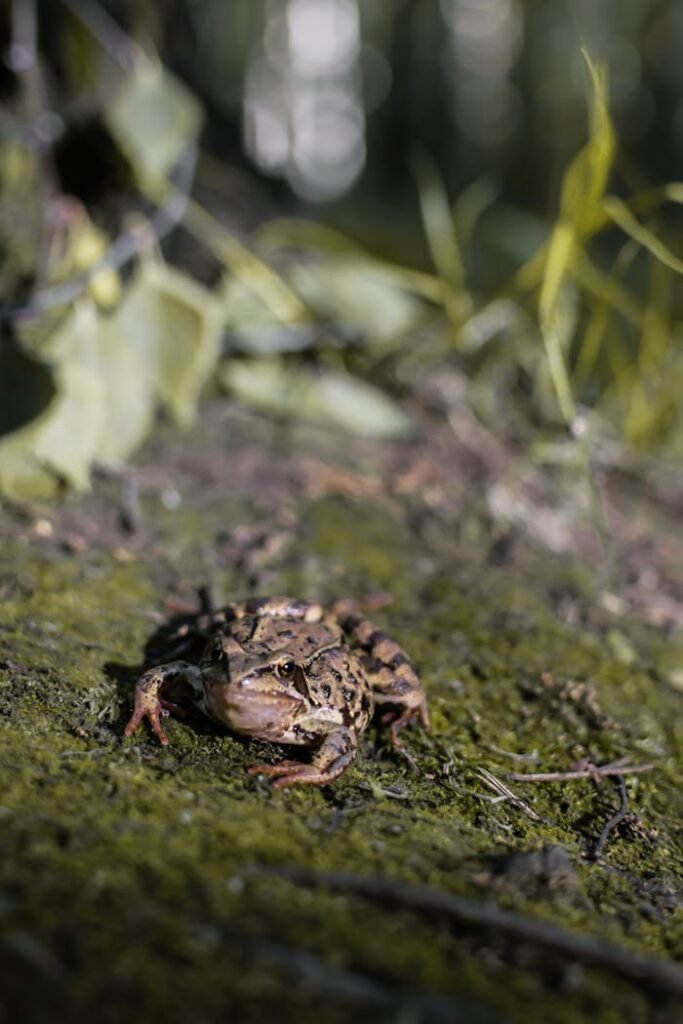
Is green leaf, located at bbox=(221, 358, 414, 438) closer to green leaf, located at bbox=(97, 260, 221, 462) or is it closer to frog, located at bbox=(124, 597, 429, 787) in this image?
green leaf, located at bbox=(97, 260, 221, 462)

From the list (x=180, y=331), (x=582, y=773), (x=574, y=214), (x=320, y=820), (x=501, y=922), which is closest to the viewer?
(x=501, y=922)

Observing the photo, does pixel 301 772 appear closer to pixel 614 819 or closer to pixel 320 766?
pixel 320 766

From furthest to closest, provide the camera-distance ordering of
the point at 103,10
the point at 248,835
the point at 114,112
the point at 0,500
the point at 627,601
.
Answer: the point at 103,10 → the point at 114,112 → the point at 627,601 → the point at 0,500 → the point at 248,835

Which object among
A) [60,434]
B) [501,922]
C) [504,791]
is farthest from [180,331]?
[501,922]

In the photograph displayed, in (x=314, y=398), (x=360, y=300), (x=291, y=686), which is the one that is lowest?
(x=314, y=398)

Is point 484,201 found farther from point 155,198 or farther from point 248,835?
point 248,835

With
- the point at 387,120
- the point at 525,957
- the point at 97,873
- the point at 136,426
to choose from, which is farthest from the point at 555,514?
the point at 387,120

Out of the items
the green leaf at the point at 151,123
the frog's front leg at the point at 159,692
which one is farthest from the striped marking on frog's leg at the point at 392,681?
the green leaf at the point at 151,123
